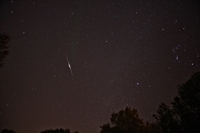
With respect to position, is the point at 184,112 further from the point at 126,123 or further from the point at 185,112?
the point at 126,123

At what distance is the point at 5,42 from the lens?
7.78m

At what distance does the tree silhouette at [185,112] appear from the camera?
11.8 metres

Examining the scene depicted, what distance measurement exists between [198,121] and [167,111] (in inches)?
133

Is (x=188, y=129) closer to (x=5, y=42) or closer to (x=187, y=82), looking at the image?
(x=187, y=82)

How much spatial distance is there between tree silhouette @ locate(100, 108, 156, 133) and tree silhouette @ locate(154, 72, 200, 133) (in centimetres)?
911

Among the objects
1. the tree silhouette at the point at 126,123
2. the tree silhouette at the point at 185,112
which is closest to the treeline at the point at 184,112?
the tree silhouette at the point at 185,112

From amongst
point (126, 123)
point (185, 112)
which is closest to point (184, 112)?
point (185, 112)

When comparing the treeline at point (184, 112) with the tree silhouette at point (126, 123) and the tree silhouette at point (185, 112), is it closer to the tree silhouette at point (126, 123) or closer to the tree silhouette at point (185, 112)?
the tree silhouette at point (185, 112)

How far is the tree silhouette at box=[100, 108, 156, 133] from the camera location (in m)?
23.4

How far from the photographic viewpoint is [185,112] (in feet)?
41.9

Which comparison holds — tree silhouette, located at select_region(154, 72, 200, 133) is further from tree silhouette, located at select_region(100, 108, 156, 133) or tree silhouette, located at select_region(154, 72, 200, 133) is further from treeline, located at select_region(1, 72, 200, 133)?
tree silhouette, located at select_region(100, 108, 156, 133)

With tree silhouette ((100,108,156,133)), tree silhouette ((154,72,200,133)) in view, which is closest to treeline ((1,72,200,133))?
tree silhouette ((154,72,200,133))

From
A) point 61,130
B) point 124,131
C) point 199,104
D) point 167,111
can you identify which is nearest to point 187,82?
point 199,104

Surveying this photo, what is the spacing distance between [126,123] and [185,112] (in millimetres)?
13325
